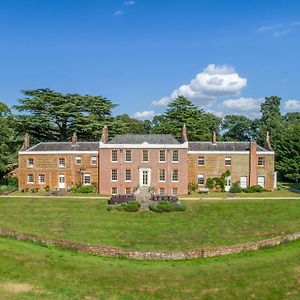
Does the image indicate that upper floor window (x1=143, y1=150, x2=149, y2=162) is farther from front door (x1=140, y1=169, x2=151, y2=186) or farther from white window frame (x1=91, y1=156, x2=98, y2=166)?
white window frame (x1=91, y1=156, x2=98, y2=166)

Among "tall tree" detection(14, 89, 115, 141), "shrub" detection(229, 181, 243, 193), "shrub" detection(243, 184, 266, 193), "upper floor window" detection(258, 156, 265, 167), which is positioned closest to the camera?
"shrub" detection(229, 181, 243, 193)

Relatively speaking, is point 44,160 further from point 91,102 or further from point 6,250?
point 6,250

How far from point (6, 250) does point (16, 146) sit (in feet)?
146

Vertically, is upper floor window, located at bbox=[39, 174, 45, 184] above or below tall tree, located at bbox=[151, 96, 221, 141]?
below

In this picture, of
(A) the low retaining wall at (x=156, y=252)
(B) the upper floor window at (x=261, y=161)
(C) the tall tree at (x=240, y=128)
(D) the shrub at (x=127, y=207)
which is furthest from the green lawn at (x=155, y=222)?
(C) the tall tree at (x=240, y=128)

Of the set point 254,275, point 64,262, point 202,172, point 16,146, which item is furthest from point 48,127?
point 254,275

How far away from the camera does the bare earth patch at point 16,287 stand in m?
21.1

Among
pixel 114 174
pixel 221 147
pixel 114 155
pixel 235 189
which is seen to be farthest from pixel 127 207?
pixel 221 147

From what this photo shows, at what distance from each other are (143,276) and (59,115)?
5113 cm

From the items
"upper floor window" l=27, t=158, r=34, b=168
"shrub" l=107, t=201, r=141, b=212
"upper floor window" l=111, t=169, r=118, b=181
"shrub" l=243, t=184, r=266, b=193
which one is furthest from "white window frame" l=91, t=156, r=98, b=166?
"shrub" l=243, t=184, r=266, b=193

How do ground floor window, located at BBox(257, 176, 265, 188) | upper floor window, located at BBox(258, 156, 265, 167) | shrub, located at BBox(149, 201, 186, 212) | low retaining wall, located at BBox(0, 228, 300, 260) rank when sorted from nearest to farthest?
low retaining wall, located at BBox(0, 228, 300, 260) < shrub, located at BBox(149, 201, 186, 212) < upper floor window, located at BBox(258, 156, 265, 167) < ground floor window, located at BBox(257, 176, 265, 188)

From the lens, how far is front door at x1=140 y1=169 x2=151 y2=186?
53.7 meters

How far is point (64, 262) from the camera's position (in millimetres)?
25719

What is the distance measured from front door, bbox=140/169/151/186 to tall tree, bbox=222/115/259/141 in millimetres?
45989
